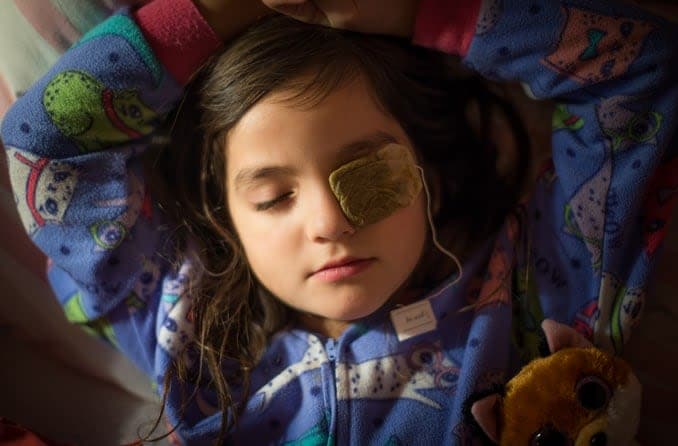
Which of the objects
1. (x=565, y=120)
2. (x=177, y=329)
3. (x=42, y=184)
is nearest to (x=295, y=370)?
(x=177, y=329)

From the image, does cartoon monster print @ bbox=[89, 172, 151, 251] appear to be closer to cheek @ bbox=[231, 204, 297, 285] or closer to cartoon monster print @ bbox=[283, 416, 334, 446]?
cheek @ bbox=[231, 204, 297, 285]

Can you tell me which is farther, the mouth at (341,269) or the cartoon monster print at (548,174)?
the cartoon monster print at (548,174)

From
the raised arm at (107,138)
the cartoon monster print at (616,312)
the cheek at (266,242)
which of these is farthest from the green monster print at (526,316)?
the raised arm at (107,138)

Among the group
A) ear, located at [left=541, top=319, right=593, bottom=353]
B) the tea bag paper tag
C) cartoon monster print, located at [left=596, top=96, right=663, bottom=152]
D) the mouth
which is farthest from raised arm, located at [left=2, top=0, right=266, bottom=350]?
ear, located at [left=541, top=319, right=593, bottom=353]

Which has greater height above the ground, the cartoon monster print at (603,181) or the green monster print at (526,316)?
the cartoon monster print at (603,181)

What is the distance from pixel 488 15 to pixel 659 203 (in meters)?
0.42

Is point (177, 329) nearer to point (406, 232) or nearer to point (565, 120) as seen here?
point (406, 232)

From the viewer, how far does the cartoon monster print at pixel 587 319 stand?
3.95ft

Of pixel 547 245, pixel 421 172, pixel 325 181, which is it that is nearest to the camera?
pixel 325 181

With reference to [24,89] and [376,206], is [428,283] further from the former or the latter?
[24,89]

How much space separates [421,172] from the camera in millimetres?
1169

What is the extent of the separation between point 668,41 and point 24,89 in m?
1.06

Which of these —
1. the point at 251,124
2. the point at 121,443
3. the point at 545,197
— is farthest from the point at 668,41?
the point at 121,443

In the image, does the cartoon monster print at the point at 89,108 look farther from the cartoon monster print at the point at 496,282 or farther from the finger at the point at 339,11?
the cartoon monster print at the point at 496,282
